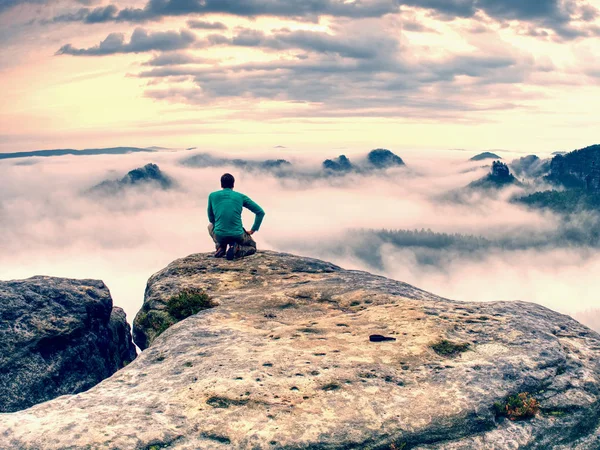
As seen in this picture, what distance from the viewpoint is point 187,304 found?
20.2m

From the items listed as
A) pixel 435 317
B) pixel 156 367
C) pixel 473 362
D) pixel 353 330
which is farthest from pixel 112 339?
pixel 473 362

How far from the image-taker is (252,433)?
11.4m

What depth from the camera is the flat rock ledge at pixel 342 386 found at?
11.5 m

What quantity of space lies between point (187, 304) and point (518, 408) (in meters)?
11.5

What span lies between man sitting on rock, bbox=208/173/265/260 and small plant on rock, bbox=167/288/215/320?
6.35m

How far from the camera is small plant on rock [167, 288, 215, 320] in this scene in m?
19.9

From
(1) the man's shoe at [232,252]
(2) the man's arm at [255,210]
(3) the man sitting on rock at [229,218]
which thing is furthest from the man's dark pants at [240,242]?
(2) the man's arm at [255,210]

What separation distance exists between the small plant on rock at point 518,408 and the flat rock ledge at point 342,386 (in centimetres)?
14

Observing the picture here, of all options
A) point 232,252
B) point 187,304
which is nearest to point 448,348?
point 187,304

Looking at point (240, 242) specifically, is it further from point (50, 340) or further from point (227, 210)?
point (50, 340)

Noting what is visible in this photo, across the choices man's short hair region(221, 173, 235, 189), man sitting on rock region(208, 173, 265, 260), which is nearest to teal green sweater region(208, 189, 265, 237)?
man sitting on rock region(208, 173, 265, 260)

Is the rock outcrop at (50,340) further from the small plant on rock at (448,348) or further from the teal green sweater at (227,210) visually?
the small plant on rock at (448,348)

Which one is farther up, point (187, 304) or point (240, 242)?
point (240, 242)

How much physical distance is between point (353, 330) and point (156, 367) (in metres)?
5.57
